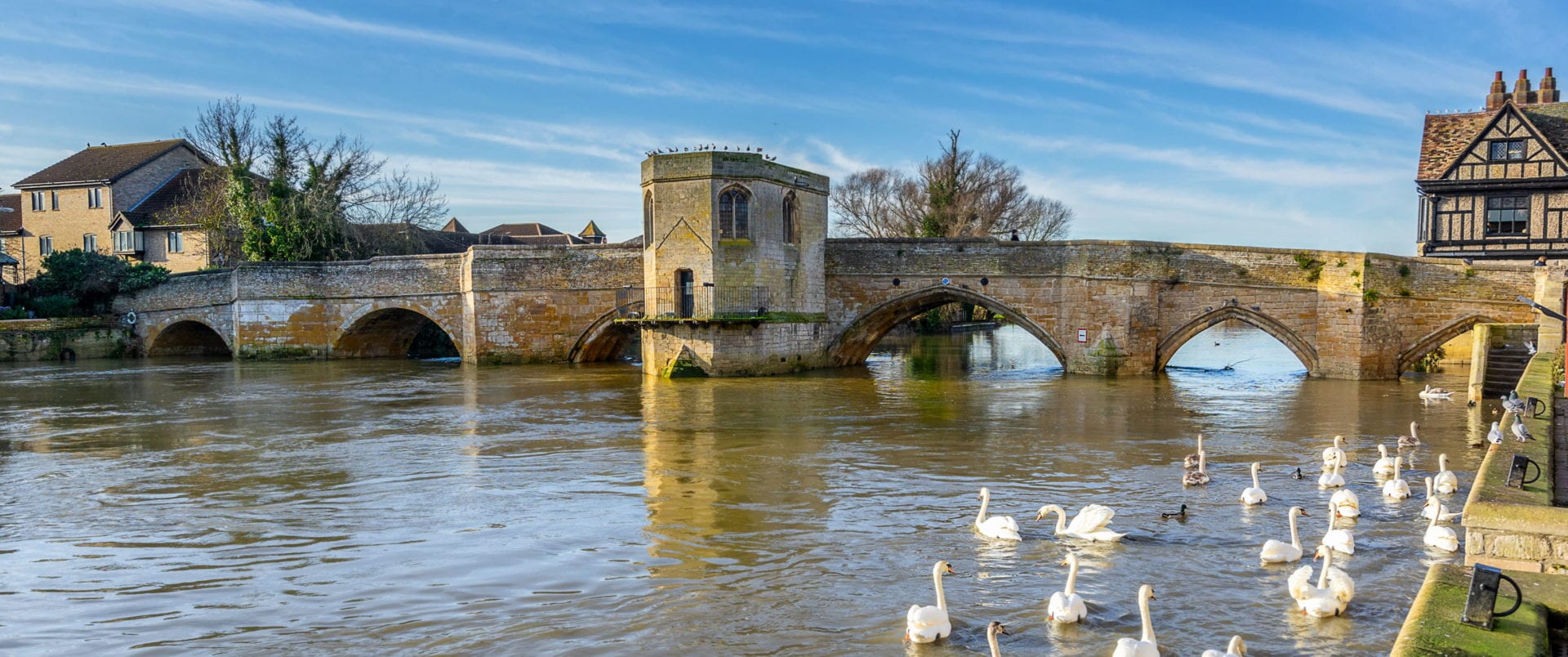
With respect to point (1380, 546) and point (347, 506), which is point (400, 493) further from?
point (1380, 546)

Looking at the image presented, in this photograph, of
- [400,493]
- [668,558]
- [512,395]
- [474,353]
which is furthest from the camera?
[474,353]

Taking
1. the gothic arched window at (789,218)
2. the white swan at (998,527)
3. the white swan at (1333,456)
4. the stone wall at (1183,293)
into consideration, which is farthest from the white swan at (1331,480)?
the gothic arched window at (789,218)

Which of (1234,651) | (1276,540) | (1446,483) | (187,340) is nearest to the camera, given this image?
(1234,651)

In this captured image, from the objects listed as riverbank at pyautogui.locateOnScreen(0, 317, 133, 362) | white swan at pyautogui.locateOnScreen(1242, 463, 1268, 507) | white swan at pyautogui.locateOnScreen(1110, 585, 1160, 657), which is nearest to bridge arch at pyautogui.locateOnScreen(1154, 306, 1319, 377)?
white swan at pyautogui.locateOnScreen(1242, 463, 1268, 507)

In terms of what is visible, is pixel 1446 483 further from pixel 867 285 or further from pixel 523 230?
pixel 523 230

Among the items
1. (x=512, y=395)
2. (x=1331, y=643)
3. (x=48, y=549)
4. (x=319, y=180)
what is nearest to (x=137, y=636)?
(x=48, y=549)

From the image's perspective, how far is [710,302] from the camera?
29.3 m

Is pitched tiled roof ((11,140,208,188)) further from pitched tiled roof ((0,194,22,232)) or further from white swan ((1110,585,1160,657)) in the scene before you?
white swan ((1110,585,1160,657))

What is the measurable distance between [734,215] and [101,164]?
45371 millimetres

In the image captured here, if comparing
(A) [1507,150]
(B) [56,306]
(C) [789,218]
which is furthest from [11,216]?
(A) [1507,150]

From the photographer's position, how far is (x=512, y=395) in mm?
26000

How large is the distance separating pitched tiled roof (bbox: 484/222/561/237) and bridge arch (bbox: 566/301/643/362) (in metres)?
40.9

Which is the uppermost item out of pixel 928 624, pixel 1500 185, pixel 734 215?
pixel 1500 185

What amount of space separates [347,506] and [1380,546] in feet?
37.4
